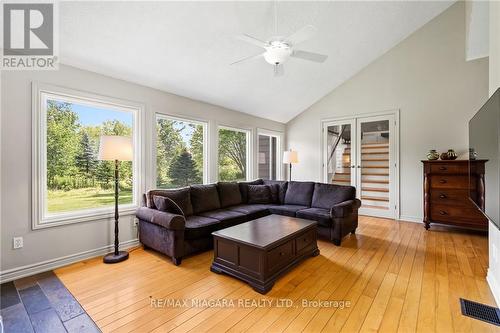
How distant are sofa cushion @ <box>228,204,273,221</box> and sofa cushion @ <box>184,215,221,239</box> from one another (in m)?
0.67

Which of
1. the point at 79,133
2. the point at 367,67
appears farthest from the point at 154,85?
the point at 367,67

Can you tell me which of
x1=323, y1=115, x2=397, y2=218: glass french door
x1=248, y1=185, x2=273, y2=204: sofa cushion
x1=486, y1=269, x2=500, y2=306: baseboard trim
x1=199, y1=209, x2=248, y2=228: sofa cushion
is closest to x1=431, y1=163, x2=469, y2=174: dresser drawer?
x1=323, y1=115, x2=397, y2=218: glass french door

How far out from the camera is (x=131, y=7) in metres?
2.43

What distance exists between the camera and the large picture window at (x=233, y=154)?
5.10 meters

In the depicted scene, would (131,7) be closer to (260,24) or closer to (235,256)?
(260,24)

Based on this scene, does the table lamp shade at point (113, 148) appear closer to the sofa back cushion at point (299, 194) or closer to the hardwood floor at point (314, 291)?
the hardwood floor at point (314, 291)

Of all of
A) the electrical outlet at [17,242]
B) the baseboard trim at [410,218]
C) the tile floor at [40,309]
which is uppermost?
the electrical outlet at [17,242]

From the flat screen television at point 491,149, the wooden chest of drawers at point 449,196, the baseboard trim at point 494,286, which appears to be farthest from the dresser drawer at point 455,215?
the flat screen television at point 491,149

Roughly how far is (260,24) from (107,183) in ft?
10.1

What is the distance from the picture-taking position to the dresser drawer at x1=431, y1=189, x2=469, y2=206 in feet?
12.7

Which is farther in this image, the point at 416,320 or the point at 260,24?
the point at 260,24

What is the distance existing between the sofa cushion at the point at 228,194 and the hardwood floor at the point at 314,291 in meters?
1.18

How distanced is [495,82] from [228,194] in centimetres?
365

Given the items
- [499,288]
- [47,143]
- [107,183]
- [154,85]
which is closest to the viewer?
[499,288]
